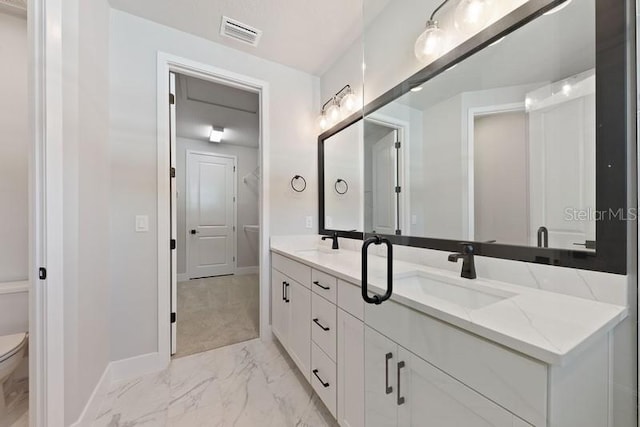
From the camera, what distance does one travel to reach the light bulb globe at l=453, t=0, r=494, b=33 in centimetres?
110

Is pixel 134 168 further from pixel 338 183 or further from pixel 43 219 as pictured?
pixel 338 183

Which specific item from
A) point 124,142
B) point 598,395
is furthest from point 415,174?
point 124,142

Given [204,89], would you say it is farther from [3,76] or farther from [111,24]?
[3,76]

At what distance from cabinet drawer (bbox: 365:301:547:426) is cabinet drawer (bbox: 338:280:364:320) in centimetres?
18

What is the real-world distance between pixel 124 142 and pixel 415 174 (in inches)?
79.7

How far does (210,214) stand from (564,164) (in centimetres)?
463

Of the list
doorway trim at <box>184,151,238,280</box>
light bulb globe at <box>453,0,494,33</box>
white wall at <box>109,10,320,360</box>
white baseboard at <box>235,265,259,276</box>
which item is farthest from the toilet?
white baseboard at <box>235,265,259,276</box>

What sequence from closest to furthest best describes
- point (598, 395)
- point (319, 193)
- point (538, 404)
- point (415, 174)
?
point (538, 404)
point (598, 395)
point (415, 174)
point (319, 193)

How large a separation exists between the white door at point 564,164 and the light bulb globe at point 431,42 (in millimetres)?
630

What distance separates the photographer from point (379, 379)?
1.00m

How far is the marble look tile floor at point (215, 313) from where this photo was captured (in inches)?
87.0

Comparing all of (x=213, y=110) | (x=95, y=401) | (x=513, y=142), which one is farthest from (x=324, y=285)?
(x=213, y=110)

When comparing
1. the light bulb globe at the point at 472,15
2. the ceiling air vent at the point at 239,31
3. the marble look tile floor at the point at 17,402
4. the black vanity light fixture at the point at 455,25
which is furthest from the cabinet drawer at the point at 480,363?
the ceiling air vent at the point at 239,31

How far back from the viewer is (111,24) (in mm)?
1717
